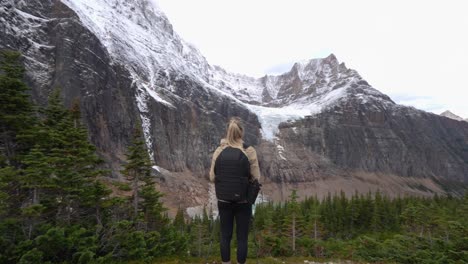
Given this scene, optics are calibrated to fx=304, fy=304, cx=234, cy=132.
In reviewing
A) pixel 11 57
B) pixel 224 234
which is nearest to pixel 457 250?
pixel 224 234

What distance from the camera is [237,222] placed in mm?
7031

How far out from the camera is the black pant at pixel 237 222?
693cm

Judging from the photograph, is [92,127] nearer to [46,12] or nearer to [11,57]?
[46,12]

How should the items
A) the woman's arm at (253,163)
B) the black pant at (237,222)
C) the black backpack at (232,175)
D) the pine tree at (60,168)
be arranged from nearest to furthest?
1. the black backpack at (232,175)
2. the woman's arm at (253,163)
3. the black pant at (237,222)
4. the pine tree at (60,168)

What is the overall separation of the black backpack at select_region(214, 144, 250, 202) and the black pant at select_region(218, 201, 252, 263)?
0.30 metres

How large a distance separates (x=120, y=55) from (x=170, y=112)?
Answer: 4723 cm

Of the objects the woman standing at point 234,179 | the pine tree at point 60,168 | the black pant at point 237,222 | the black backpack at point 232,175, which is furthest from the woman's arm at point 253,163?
the pine tree at point 60,168

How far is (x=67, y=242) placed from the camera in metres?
10.4

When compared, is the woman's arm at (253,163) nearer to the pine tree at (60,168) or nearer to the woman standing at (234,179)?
the woman standing at (234,179)

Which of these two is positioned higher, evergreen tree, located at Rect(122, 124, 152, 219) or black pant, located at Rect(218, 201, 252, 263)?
evergreen tree, located at Rect(122, 124, 152, 219)

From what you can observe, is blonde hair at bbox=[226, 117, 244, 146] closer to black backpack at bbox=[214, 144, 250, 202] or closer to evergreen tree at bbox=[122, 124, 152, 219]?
black backpack at bbox=[214, 144, 250, 202]

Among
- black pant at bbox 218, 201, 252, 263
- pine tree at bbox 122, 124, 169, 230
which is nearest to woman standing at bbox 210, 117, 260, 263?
black pant at bbox 218, 201, 252, 263

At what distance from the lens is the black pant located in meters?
6.93

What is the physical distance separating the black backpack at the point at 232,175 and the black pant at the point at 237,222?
11.8 inches
